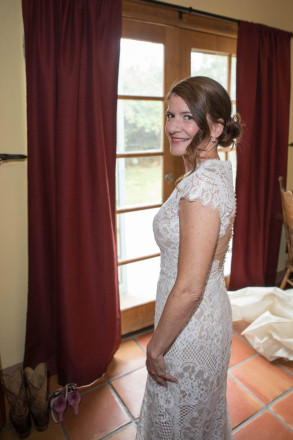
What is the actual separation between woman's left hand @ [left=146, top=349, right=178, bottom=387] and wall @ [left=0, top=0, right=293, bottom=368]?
1.16 m

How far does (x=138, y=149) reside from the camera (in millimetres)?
2346

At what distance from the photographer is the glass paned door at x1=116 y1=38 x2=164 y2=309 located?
7.20ft

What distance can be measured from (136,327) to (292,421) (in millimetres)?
1175

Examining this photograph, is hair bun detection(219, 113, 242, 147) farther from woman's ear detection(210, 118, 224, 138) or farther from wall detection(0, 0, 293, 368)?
wall detection(0, 0, 293, 368)

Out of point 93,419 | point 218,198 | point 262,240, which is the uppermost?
point 218,198

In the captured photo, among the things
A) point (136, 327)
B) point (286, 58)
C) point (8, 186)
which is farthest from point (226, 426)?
point (286, 58)

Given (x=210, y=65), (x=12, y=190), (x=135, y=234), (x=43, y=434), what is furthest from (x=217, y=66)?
(x=43, y=434)

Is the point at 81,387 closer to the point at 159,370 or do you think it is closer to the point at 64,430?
the point at 64,430

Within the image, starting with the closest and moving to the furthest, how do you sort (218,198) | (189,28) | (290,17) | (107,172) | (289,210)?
(218,198), (107,172), (189,28), (289,210), (290,17)

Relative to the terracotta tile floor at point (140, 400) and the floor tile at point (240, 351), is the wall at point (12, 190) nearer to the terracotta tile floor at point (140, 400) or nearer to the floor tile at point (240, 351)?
the terracotta tile floor at point (140, 400)

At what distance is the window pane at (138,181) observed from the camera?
2.37 metres

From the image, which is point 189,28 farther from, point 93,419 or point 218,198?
point 93,419

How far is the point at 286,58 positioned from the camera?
2.72 m

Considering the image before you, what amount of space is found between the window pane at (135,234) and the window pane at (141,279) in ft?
0.71
